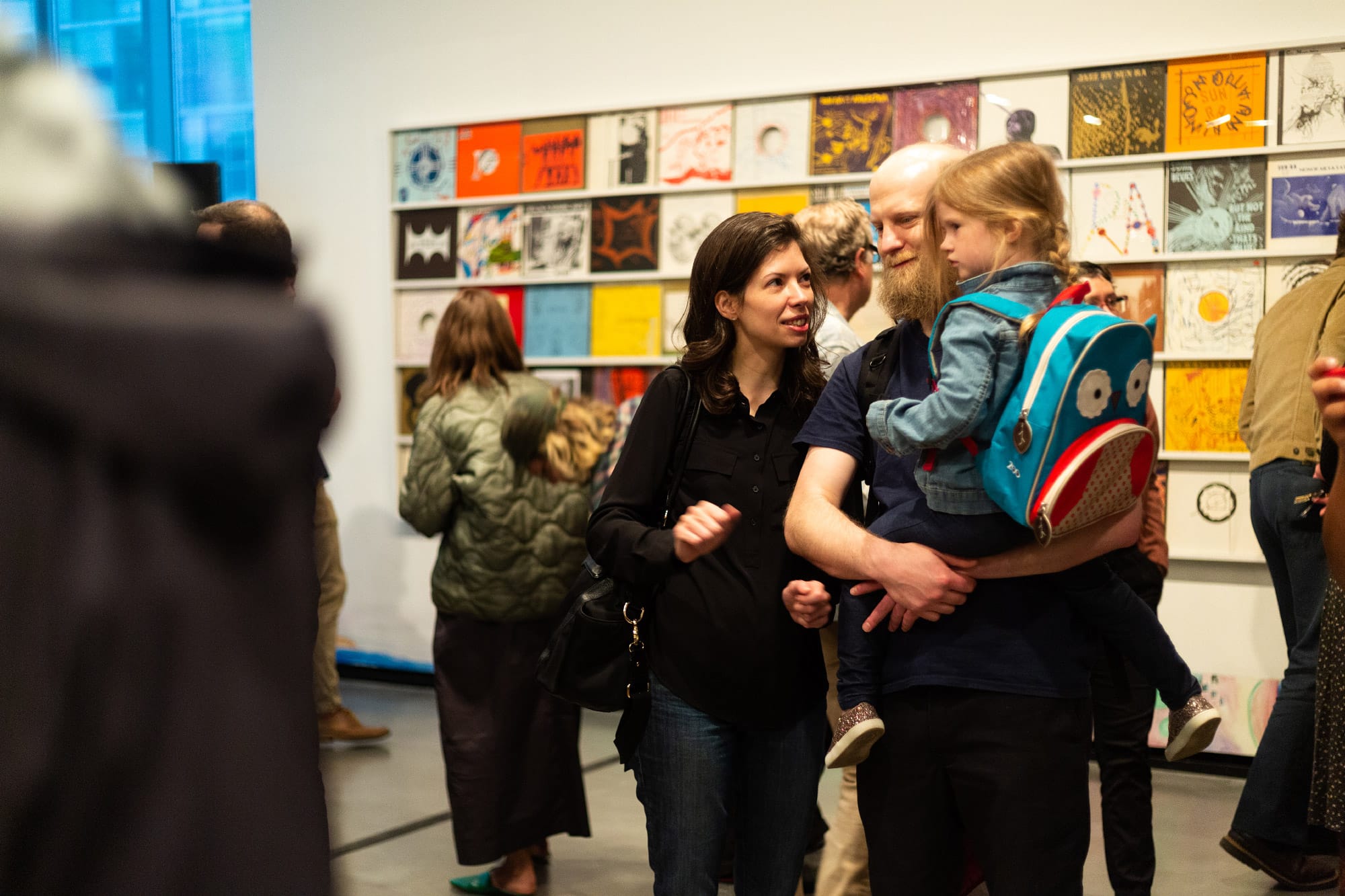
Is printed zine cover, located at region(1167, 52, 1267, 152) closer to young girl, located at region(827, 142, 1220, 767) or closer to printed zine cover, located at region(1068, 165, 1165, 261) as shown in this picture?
printed zine cover, located at region(1068, 165, 1165, 261)

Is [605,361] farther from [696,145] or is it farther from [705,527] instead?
[705,527]

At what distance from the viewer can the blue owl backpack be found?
1.61m

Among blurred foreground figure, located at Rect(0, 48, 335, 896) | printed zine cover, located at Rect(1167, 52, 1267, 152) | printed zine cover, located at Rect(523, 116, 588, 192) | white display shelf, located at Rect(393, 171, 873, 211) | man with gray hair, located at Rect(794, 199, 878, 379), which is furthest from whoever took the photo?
printed zine cover, located at Rect(523, 116, 588, 192)

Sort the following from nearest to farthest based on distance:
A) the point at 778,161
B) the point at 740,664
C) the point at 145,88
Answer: the point at 740,664
the point at 778,161
the point at 145,88

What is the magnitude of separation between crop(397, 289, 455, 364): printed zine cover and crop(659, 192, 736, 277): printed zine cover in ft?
4.34

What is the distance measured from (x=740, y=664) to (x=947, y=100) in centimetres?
381

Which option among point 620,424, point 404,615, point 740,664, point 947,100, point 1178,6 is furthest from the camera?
point 404,615

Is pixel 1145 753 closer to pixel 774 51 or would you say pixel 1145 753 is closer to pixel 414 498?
pixel 414 498

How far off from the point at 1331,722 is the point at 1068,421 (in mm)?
1735

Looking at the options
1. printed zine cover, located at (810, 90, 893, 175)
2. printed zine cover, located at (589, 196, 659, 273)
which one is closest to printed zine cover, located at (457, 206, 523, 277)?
printed zine cover, located at (589, 196, 659, 273)

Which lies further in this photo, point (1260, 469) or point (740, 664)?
point (1260, 469)

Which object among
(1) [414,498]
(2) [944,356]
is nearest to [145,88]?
(1) [414,498]

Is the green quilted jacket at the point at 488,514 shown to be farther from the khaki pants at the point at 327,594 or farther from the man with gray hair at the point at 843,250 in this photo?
the man with gray hair at the point at 843,250

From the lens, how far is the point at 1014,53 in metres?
5.12
